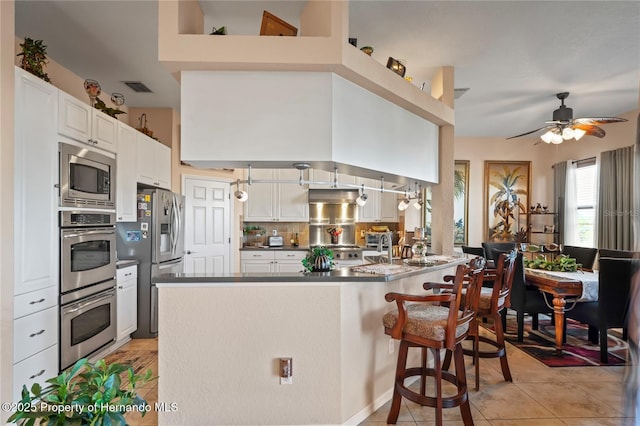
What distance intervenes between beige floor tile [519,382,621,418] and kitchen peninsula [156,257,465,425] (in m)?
1.54

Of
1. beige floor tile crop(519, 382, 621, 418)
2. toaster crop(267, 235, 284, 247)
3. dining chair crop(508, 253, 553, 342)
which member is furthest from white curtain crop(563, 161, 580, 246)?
toaster crop(267, 235, 284, 247)

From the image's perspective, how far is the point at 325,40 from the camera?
2.17 meters

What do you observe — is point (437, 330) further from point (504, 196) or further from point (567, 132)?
point (504, 196)

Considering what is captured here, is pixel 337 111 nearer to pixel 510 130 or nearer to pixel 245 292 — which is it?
pixel 245 292

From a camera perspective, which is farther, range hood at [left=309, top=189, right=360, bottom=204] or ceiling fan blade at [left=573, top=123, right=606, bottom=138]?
range hood at [left=309, top=189, right=360, bottom=204]

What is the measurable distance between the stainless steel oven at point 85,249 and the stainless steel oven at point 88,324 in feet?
0.44

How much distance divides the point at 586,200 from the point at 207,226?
6060mm

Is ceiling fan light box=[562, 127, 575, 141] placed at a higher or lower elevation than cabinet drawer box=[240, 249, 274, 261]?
higher

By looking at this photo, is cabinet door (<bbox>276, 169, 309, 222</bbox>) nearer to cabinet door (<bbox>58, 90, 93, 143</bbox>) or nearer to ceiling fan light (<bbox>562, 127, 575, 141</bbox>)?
cabinet door (<bbox>58, 90, 93, 143</bbox>)

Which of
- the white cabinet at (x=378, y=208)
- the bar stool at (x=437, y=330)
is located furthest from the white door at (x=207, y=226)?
the bar stool at (x=437, y=330)

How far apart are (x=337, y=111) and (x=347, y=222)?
3.79 metres

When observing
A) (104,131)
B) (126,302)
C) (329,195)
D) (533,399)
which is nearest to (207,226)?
(126,302)

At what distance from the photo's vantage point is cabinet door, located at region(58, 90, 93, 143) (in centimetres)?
263

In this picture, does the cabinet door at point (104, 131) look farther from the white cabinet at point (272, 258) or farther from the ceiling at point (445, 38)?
the white cabinet at point (272, 258)
